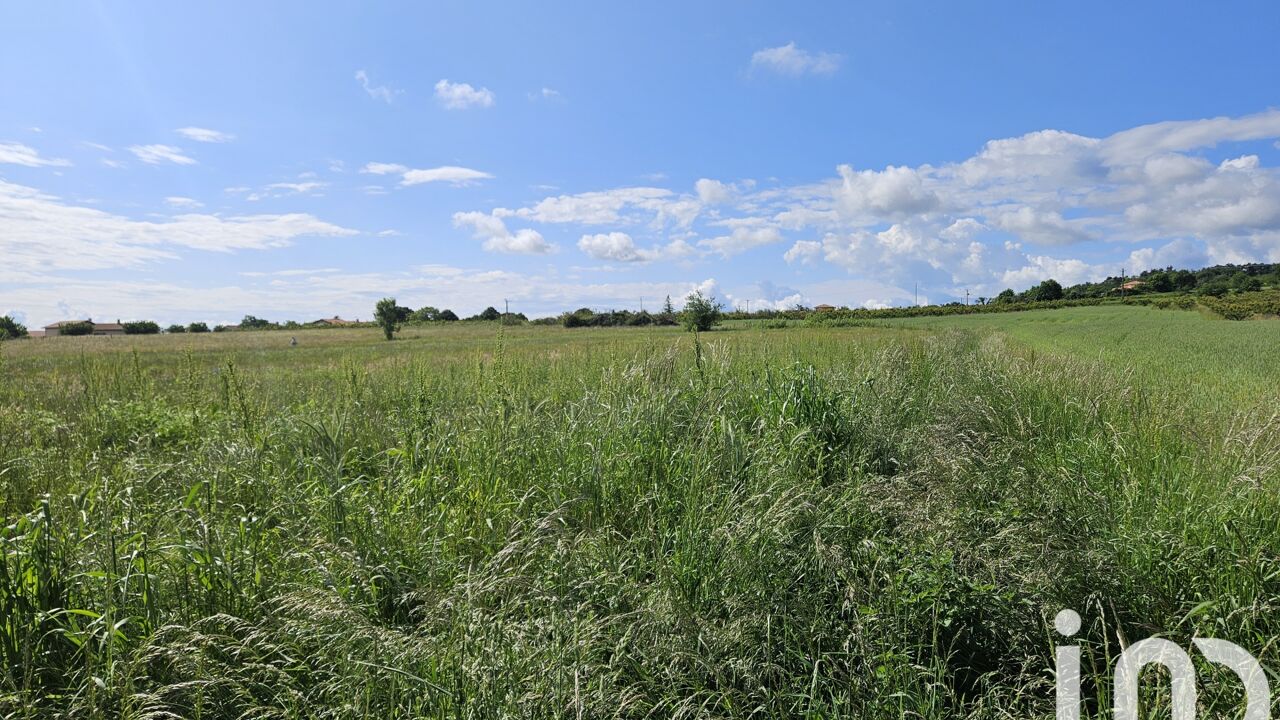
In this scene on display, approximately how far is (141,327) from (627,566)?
8635 centimetres

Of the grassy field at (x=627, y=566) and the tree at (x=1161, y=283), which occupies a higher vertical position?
the tree at (x=1161, y=283)

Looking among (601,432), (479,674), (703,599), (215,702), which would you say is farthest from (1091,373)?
(215,702)

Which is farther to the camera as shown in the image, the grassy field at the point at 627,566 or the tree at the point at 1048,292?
the tree at the point at 1048,292

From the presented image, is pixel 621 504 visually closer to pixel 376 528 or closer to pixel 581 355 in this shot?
pixel 376 528

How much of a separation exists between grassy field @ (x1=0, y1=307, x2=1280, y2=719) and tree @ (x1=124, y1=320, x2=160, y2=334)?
79.2 metres

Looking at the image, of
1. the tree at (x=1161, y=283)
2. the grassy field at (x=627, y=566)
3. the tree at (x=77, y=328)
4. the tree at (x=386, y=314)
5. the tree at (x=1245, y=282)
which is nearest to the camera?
the grassy field at (x=627, y=566)

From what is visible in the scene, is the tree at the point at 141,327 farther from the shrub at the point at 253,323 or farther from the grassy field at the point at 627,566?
the grassy field at the point at 627,566

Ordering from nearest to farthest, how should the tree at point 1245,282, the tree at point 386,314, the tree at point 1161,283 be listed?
the tree at point 386,314, the tree at point 1245,282, the tree at point 1161,283

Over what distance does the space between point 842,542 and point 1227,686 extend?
5.37 ft

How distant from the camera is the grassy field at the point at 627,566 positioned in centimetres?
224

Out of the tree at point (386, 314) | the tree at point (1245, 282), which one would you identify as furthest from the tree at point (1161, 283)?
the tree at point (386, 314)

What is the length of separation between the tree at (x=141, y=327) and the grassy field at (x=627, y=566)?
79.2 m

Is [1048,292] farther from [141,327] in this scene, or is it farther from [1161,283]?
[141,327]

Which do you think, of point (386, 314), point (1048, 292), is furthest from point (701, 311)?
point (1048, 292)
